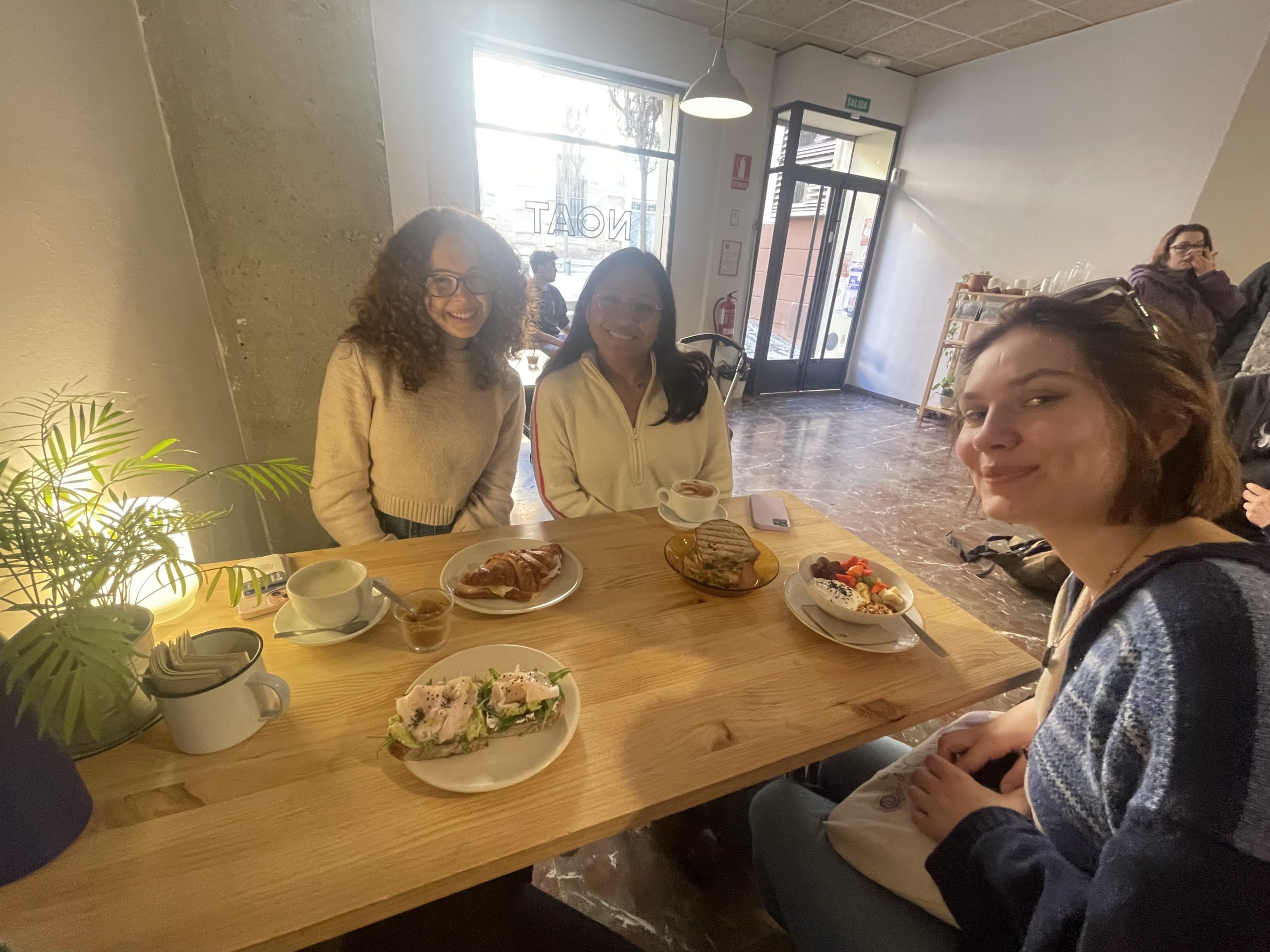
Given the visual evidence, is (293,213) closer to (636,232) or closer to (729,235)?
(636,232)

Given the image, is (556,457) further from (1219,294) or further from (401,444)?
(1219,294)

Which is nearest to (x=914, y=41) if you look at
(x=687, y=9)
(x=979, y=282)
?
(x=687, y=9)

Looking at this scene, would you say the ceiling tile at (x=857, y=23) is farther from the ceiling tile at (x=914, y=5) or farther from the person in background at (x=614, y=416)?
the person in background at (x=614, y=416)

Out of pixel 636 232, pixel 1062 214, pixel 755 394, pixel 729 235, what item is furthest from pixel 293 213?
pixel 1062 214

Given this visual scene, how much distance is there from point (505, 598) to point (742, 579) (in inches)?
19.2

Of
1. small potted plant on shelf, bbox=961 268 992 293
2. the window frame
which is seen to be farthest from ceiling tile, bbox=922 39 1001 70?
the window frame

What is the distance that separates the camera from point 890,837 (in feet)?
2.61

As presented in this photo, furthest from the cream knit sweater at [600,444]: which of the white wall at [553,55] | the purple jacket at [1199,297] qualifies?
the purple jacket at [1199,297]

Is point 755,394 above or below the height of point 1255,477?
below

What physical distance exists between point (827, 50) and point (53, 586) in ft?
21.5

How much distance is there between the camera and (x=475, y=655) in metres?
0.84

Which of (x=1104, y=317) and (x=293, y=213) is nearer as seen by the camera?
(x=1104, y=317)

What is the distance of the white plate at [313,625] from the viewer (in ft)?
2.86

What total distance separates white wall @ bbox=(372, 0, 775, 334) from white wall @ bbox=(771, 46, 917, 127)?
20cm
